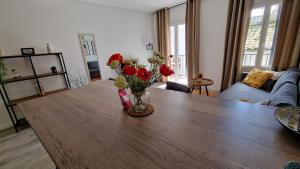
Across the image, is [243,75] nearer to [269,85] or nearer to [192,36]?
[269,85]

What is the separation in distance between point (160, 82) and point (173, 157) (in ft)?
14.2

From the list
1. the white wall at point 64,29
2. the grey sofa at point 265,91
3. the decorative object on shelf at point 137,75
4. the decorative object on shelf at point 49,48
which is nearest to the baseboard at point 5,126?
the white wall at point 64,29

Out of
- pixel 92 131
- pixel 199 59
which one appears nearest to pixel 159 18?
pixel 199 59

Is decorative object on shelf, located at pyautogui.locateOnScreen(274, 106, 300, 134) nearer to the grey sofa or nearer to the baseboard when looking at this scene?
the grey sofa

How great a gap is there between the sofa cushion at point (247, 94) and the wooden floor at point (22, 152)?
276 cm

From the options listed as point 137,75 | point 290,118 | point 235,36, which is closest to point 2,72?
point 137,75

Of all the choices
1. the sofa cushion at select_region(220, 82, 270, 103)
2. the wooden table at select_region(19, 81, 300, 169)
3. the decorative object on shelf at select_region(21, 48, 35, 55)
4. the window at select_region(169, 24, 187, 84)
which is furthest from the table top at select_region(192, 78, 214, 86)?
the decorative object on shelf at select_region(21, 48, 35, 55)

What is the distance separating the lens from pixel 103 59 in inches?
141

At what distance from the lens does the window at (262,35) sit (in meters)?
2.64

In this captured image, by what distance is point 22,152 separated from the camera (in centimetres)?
188

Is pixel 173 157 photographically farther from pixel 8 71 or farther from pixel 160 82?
pixel 160 82

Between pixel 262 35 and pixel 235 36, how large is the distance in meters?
0.50

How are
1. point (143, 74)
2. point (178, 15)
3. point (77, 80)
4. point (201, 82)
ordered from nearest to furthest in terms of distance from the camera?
1. point (143, 74)
2. point (201, 82)
3. point (77, 80)
4. point (178, 15)

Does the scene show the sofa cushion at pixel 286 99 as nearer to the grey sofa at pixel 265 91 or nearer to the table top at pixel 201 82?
the grey sofa at pixel 265 91
